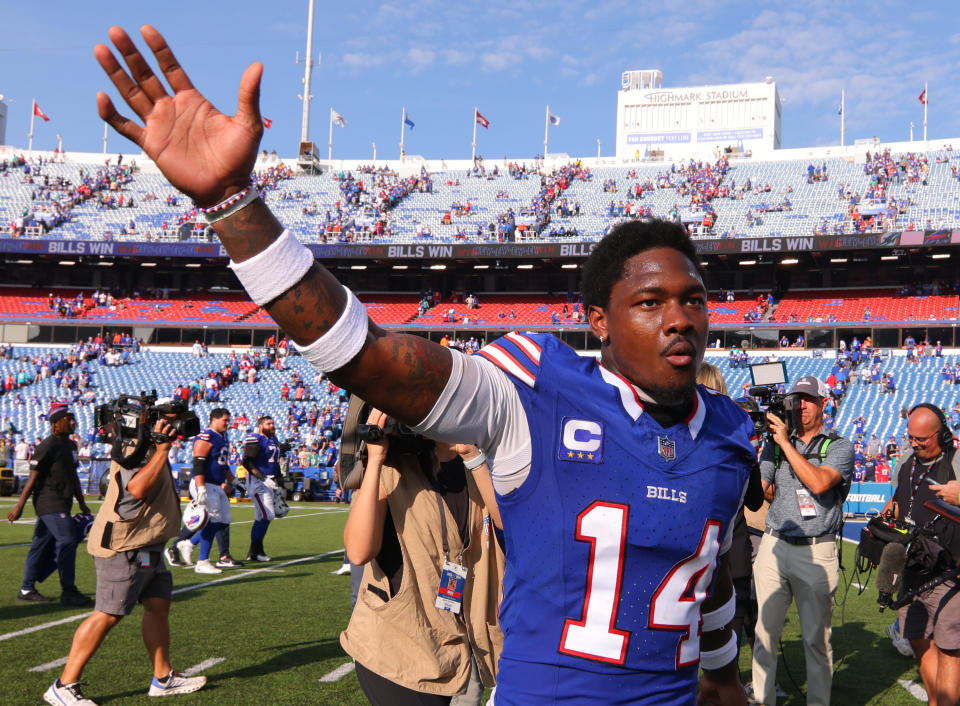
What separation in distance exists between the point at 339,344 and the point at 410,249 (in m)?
37.3

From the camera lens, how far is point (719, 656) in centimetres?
247

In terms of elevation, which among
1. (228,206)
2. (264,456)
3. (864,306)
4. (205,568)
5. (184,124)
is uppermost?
(864,306)

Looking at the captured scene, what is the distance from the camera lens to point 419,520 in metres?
3.32

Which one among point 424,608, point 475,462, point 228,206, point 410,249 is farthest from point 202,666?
point 410,249

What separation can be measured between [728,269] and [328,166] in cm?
2571

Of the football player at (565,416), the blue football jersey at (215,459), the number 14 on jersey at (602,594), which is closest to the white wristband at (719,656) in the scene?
the football player at (565,416)

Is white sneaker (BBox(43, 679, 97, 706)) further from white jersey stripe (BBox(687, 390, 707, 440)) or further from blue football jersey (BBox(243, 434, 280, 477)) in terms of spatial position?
blue football jersey (BBox(243, 434, 280, 477))

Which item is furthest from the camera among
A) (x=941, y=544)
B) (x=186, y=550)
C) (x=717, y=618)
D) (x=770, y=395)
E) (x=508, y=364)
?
(x=186, y=550)

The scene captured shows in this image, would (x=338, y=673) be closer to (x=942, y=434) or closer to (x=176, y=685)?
(x=176, y=685)

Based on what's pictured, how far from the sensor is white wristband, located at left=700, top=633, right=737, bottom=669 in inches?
96.8

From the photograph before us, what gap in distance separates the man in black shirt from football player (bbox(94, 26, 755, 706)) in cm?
830

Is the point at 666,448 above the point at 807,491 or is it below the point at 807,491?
above

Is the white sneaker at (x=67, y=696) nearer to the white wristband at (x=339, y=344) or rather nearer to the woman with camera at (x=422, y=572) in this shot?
the woman with camera at (x=422, y=572)

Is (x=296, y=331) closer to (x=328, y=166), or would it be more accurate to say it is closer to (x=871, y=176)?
(x=871, y=176)
